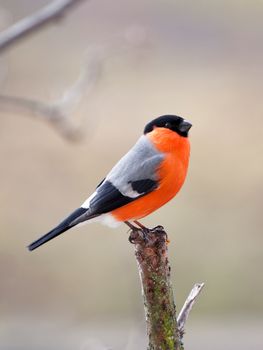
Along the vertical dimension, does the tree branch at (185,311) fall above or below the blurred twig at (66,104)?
below

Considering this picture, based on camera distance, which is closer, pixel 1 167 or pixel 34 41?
pixel 1 167

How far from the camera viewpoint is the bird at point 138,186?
341 cm

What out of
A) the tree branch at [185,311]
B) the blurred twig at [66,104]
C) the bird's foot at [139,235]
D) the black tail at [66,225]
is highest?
the blurred twig at [66,104]

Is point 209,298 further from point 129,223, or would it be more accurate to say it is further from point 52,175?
point 129,223

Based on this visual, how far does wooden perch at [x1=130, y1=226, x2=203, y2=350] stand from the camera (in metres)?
2.83

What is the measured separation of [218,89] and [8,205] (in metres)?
2.73

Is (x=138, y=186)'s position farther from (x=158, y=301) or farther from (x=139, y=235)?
(x=158, y=301)

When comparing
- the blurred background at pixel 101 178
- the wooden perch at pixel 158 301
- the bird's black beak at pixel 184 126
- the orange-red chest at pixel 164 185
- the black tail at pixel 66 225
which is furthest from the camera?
the blurred background at pixel 101 178

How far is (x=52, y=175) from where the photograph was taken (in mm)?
7684

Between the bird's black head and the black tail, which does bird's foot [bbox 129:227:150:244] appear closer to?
the black tail

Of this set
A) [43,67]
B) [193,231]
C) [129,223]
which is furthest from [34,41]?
[129,223]

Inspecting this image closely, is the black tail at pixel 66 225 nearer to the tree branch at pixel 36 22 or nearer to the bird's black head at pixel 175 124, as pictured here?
the bird's black head at pixel 175 124

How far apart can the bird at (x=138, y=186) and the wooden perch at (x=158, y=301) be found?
0.42m

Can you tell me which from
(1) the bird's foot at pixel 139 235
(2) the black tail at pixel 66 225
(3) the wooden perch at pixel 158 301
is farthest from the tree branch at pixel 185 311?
(2) the black tail at pixel 66 225
